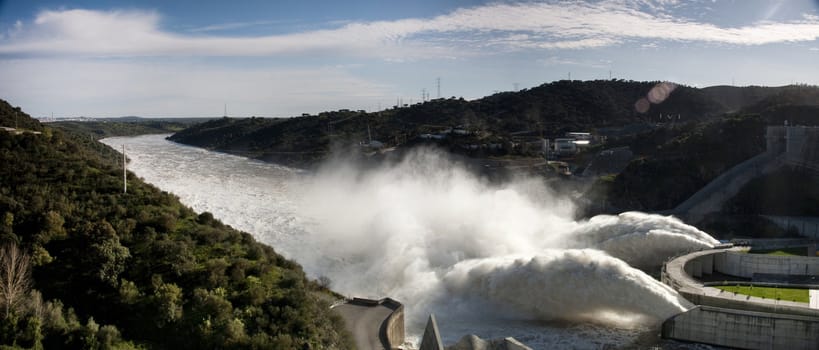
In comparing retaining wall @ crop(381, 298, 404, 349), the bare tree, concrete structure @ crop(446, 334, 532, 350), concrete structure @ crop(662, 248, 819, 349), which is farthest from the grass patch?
the bare tree

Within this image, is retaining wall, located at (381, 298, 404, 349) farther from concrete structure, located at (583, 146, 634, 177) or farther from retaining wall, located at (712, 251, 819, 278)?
concrete structure, located at (583, 146, 634, 177)

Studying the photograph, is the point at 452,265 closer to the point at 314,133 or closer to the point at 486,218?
the point at 486,218

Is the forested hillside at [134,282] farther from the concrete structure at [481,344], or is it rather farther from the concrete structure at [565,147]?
the concrete structure at [565,147]

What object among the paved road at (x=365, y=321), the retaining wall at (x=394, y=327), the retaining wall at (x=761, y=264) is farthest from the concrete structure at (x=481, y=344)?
the retaining wall at (x=761, y=264)

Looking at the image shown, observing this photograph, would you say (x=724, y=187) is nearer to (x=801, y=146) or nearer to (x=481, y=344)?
(x=801, y=146)

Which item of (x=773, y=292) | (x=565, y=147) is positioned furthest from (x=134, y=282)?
(x=565, y=147)

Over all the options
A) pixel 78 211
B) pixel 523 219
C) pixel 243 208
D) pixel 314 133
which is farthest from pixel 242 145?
pixel 78 211
